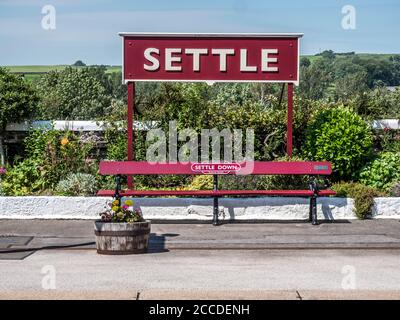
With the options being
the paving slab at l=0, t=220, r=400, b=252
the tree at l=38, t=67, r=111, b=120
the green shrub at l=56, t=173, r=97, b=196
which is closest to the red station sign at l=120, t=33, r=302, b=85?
the green shrub at l=56, t=173, r=97, b=196

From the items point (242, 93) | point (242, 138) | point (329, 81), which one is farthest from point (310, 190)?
point (329, 81)

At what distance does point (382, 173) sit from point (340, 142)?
46.0 inches

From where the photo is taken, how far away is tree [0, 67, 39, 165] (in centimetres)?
1839

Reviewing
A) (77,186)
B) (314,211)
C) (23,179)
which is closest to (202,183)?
(77,186)

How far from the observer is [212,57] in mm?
16625

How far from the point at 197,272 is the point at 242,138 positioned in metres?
7.88

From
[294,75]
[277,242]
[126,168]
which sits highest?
[294,75]

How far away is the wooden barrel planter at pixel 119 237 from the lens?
11945 millimetres

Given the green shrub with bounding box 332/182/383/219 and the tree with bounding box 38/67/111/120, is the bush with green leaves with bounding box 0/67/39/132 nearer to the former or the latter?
the green shrub with bounding box 332/182/383/219

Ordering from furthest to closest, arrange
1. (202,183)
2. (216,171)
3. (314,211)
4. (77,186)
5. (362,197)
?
(202,183) → (77,186) → (362,197) → (216,171) → (314,211)

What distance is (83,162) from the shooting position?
1767cm

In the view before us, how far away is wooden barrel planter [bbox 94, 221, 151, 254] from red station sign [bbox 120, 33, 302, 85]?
527 cm

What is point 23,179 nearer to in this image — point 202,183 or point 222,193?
point 202,183
